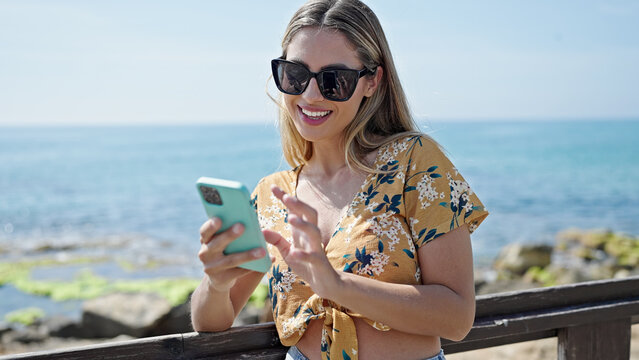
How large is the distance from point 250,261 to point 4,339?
942 cm

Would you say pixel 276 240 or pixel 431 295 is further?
pixel 431 295

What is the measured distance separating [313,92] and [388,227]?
0.60 m

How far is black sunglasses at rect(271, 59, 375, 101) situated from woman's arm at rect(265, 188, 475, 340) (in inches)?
23.5

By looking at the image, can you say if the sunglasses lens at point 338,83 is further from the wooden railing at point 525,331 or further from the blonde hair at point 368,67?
the wooden railing at point 525,331

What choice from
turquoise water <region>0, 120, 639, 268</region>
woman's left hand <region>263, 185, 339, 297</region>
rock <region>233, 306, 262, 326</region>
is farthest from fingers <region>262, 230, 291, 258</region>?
→ rock <region>233, 306, 262, 326</region>

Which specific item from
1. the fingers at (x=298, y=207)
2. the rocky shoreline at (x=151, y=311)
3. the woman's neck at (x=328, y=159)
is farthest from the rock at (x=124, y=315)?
the fingers at (x=298, y=207)

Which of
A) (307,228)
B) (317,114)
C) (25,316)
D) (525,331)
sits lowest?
(25,316)

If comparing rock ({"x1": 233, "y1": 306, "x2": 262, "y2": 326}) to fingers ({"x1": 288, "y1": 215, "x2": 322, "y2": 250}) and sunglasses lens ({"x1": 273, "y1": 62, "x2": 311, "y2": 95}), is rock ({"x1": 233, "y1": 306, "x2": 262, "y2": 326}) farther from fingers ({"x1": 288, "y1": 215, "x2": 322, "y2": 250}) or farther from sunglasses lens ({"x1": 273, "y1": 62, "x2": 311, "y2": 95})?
fingers ({"x1": 288, "y1": 215, "x2": 322, "y2": 250})

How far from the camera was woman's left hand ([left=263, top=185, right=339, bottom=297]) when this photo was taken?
1.66 metres

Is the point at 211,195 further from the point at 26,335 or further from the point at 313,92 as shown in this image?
the point at 26,335

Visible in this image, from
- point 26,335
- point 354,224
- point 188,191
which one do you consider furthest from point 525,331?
point 188,191

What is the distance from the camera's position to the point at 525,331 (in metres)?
2.57

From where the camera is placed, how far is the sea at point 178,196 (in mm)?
17922

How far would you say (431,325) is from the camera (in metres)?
1.95
